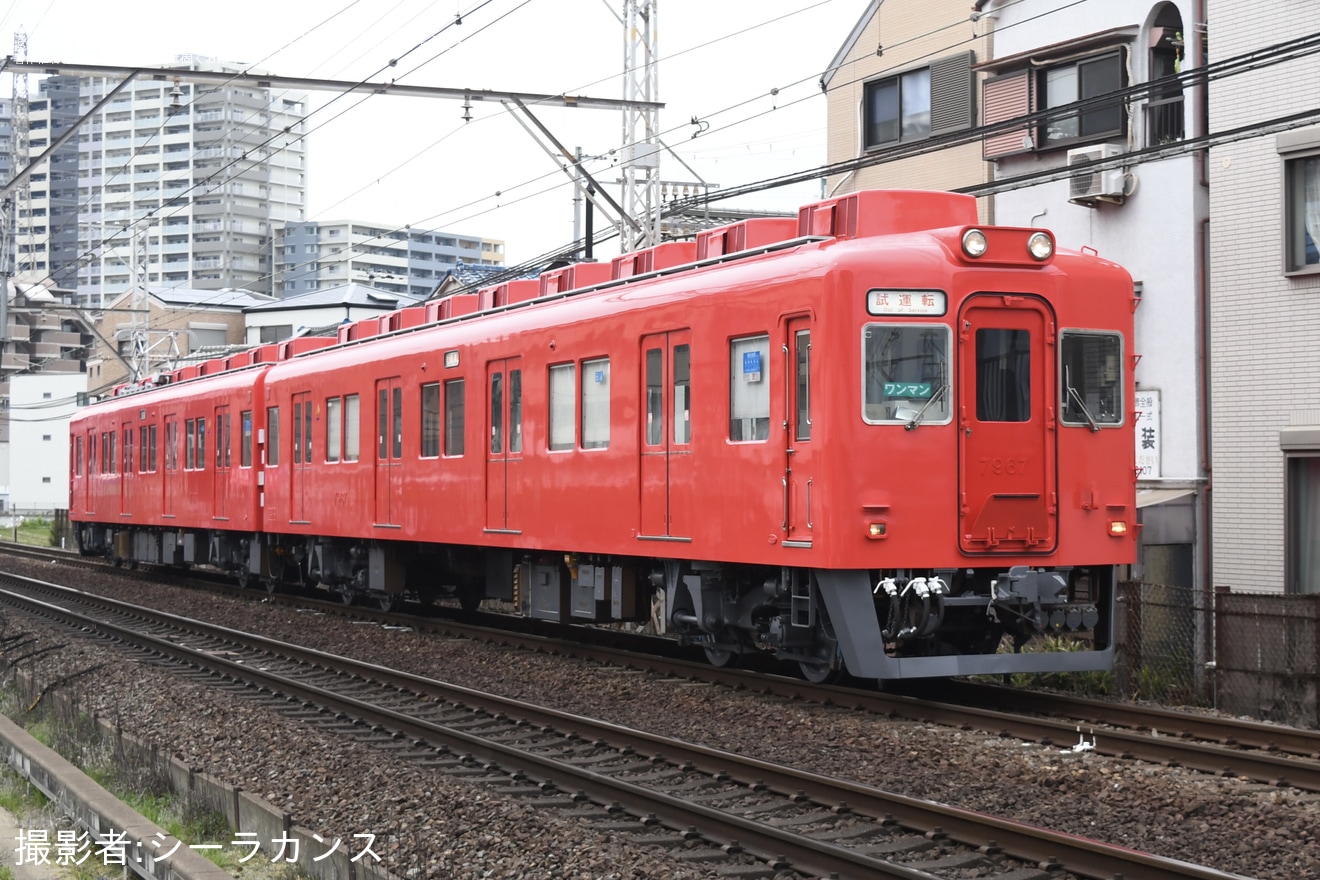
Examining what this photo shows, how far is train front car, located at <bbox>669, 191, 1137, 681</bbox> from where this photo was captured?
32.1 feet

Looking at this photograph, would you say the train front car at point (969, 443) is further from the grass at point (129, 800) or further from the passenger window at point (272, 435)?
the passenger window at point (272, 435)

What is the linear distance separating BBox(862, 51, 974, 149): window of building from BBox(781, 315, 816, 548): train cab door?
38.3 ft

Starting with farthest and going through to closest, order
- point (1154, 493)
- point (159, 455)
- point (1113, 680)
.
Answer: point (159, 455)
point (1154, 493)
point (1113, 680)

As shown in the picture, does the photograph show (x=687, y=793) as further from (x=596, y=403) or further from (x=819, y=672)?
(x=596, y=403)

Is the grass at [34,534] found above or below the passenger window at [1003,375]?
below

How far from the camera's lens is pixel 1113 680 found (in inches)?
451

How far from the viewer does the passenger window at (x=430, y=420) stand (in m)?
16.0

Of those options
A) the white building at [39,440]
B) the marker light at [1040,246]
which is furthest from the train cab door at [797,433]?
the white building at [39,440]

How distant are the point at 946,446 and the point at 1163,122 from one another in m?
8.29

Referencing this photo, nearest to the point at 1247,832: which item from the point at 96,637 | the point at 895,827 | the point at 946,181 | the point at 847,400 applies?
the point at 895,827

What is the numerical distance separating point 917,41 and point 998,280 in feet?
42.5

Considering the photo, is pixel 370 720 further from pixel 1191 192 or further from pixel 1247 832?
pixel 1191 192

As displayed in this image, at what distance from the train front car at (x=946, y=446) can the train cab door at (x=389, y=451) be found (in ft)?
23.2

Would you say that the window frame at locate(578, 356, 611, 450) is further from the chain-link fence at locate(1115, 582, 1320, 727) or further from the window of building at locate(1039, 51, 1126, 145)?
the window of building at locate(1039, 51, 1126, 145)
